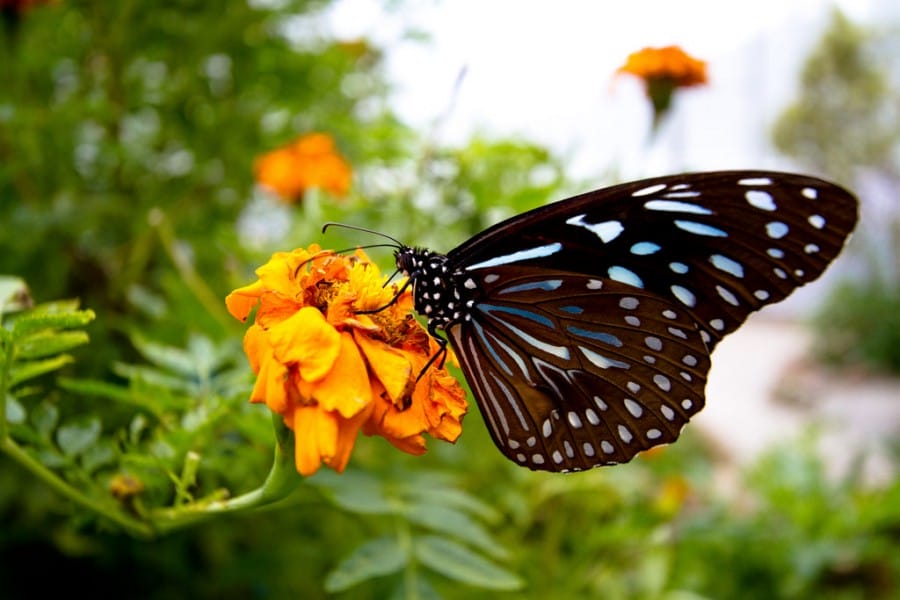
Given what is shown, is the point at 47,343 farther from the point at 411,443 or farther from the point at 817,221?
the point at 817,221

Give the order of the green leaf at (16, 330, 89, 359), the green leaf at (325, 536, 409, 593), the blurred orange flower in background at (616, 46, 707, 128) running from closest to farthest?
the green leaf at (16, 330, 89, 359) → the green leaf at (325, 536, 409, 593) → the blurred orange flower in background at (616, 46, 707, 128)

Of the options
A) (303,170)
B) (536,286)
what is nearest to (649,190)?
(536,286)

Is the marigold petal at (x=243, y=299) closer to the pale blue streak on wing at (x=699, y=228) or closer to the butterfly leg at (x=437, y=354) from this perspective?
the butterfly leg at (x=437, y=354)

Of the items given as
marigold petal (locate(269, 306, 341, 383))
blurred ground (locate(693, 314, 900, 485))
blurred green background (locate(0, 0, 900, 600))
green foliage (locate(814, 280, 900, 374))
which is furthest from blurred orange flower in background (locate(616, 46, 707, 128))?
green foliage (locate(814, 280, 900, 374))

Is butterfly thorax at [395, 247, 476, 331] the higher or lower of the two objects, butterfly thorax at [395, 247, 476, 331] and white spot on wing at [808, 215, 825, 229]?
the lower

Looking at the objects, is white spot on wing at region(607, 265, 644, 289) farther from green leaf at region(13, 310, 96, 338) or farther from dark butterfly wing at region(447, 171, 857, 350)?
green leaf at region(13, 310, 96, 338)

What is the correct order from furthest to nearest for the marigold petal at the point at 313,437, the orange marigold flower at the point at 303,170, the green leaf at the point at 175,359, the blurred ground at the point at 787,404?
the blurred ground at the point at 787,404
the orange marigold flower at the point at 303,170
the green leaf at the point at 175,359
the marigold petal at the point at 313,437

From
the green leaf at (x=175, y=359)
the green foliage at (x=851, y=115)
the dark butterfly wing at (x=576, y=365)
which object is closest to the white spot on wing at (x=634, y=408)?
the dark butterfly wing at (x=576, y=365)

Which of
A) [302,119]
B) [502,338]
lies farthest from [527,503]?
[302,119]
